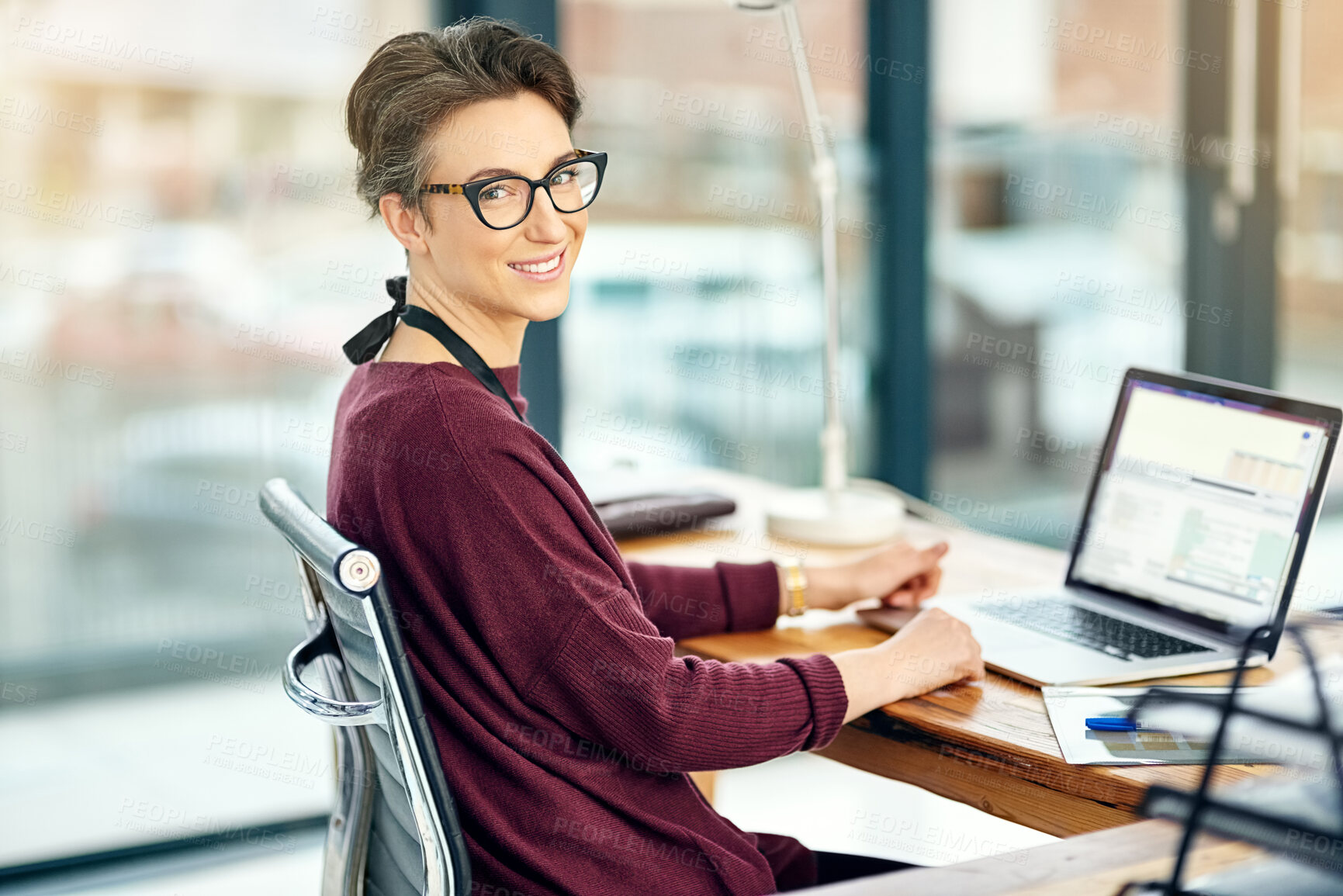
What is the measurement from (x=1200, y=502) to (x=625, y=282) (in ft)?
5.67

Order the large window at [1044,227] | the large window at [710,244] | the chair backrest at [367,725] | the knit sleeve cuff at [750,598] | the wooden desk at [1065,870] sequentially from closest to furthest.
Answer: the wooden desk at [1065,870]
the chair backrest at [367,725]
the knit sleeve cuff at [750,598]
the large window at [710,244]
the large window at [1044,227]

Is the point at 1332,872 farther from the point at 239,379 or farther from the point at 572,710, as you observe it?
the point at 239,379

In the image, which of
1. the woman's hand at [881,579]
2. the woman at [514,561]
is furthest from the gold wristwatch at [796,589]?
the woman at [514,561]

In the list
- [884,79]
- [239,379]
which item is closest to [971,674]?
[239,379]

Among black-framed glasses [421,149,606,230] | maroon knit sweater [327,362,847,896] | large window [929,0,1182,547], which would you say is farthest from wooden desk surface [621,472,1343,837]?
large window [929,0,1182,547]

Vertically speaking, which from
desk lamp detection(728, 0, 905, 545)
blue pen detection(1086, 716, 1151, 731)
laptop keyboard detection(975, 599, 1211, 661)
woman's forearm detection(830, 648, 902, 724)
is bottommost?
blue pen detection(1086, 716, 1151, 731)

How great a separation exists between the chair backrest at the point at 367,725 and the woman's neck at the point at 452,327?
0.18 m

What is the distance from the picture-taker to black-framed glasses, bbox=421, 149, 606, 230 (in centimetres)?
127

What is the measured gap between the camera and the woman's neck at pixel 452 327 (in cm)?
129

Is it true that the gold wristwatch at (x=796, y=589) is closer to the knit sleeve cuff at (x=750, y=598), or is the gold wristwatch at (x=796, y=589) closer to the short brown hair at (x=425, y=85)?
the knit sleeve cuff at (x=750, y=598)

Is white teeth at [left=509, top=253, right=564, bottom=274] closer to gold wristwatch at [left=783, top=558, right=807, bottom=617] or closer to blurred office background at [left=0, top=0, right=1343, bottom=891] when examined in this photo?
gold wristwatch at [left=783, top=558, right=807, bottom=617]

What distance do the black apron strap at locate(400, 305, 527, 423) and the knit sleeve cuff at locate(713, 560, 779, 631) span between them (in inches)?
17.7

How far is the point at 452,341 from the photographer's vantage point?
1.30m

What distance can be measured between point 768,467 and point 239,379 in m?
1.36
